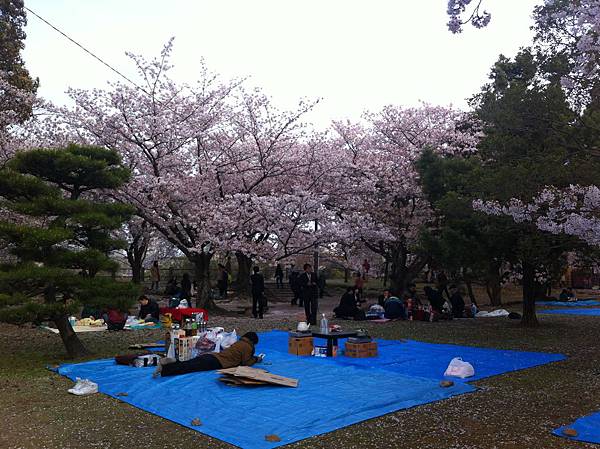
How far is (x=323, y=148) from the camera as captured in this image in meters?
17.5

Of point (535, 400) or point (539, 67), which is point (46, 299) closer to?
point (535, 400)

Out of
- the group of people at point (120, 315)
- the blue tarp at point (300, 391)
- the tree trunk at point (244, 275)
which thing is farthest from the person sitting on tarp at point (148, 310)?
the tree trunk at point (244, 275)

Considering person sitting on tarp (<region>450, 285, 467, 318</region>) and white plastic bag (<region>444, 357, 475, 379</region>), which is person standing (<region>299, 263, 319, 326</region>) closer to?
person sitting on tarp (<region>450, 285, 467, 318</region>)

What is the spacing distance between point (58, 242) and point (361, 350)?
484 centimetres

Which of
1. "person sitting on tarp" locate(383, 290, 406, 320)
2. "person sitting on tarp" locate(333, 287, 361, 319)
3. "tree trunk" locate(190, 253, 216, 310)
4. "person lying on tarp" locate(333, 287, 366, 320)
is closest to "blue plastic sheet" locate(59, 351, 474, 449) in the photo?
"person lying on tarp" locate(333, 287, 366, 320)

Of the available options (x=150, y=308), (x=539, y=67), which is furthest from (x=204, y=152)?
(x=539, y=67)

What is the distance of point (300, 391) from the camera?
6.18 metres

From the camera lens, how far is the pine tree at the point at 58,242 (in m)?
7.74

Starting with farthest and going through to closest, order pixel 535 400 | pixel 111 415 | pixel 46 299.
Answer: pixel 46 299 → pixel 535 400 → pixel 111 415

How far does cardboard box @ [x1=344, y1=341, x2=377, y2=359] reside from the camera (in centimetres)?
844

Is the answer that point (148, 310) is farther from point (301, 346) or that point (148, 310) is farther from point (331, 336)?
point (331, 336)

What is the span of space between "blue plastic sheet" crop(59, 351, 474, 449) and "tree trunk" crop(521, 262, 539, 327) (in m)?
6.69

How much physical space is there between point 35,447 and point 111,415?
3.19 ft

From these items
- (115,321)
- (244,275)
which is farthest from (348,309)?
(244,275)
